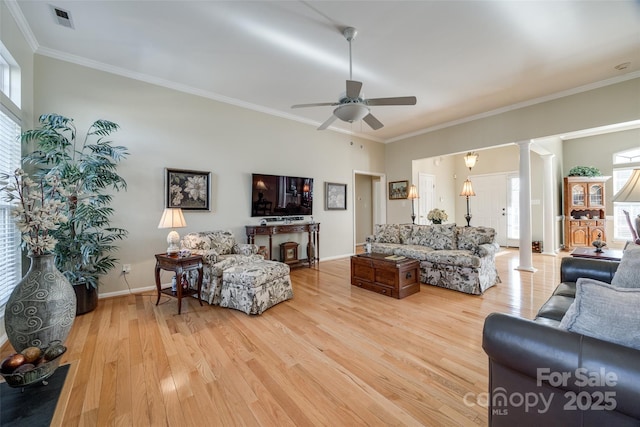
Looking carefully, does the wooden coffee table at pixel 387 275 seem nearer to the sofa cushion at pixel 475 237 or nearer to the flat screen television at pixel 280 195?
the sofa cushion at pixel 475 237

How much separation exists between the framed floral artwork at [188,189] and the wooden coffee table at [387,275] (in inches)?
102

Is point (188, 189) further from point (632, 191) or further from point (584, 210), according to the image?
point (584, 210)

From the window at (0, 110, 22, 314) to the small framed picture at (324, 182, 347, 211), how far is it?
4537mm

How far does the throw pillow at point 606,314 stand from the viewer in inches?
37.1

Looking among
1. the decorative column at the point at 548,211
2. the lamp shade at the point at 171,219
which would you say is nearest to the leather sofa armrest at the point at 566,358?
the lamp shade at the point at 171,219

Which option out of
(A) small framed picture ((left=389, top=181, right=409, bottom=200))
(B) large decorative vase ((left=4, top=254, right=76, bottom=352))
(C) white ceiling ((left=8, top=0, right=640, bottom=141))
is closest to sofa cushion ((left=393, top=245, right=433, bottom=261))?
(A) small framed picture ((left=389, top=181, right=409, bottom=200))

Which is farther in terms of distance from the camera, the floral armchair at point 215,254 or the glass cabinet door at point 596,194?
the glass cabinet door at point 596,194

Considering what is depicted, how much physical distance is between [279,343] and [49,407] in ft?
4.96

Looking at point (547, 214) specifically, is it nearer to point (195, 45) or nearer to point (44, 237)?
point (195, 45)

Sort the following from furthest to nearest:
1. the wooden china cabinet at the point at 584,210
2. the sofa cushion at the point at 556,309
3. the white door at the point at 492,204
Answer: the white door at the point at 492,204, the wooden china cabinet at the point at 584,210, the sofa cushion at the point at 556,309

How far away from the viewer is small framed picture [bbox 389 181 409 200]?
6.70 metres

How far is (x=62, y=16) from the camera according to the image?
262 centimetres

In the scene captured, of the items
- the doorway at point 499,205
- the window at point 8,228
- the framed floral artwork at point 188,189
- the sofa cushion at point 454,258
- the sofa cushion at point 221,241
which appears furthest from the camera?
the doorway at point 499,205

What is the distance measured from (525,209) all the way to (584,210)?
2.97m
